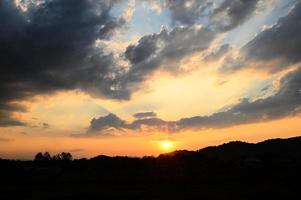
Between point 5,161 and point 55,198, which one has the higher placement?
point 5,161

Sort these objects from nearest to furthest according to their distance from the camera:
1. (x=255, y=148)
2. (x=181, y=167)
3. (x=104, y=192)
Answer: (x=104, y=192)
(x=181, y=167)
(x=255, y=148)

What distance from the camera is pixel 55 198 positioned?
43781mm

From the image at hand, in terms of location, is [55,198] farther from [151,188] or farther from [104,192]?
[151,188]

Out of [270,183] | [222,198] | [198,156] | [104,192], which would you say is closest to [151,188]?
[104,192]

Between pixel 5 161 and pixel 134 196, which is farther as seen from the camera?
pixel 5 161

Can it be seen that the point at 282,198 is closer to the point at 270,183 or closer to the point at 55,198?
the point at 270,183

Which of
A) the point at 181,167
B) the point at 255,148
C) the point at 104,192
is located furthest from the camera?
the point at 255,148

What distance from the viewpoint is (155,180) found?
213 ft

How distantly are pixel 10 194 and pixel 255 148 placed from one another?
14290 cm

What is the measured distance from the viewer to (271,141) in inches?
7052

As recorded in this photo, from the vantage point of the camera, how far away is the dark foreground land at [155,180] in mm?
Result: 46562

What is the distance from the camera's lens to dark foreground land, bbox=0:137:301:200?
153 ft

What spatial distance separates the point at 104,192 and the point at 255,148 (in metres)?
137

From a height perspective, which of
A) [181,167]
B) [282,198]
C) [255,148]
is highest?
[255,148]
